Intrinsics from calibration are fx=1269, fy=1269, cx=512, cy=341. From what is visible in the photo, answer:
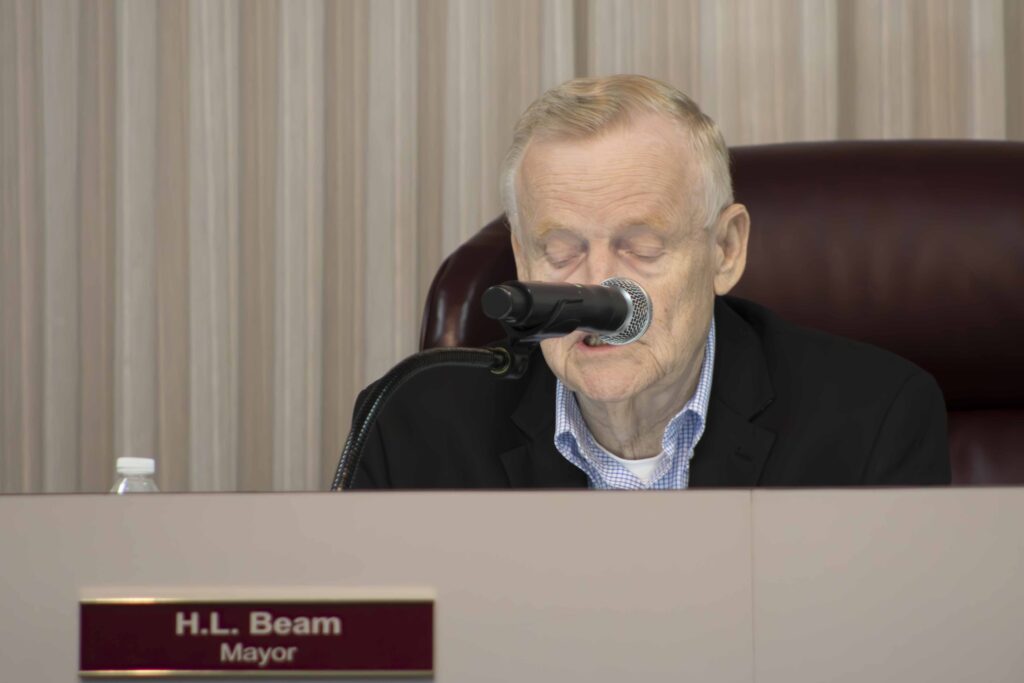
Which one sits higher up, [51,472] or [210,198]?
[210,198]

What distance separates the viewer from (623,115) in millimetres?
1484

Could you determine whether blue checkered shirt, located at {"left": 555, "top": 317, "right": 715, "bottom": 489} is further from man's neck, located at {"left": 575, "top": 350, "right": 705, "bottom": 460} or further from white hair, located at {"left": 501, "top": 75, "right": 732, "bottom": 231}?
white hair, located at {"left": 501, "top": 75, "right": 732, "bottom": 231}

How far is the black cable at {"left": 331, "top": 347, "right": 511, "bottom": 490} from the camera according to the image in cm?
72

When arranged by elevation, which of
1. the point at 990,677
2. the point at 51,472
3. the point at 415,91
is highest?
the point at 415,91

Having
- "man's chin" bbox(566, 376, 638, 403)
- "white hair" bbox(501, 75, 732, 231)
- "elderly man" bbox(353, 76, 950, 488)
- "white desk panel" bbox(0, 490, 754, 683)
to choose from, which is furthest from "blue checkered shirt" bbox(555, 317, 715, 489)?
"white desk panel" bbox(0, 490, 754, 683)

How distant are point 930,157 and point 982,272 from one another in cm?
16

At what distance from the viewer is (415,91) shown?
2445 millimetres

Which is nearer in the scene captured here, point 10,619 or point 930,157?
point 10,619

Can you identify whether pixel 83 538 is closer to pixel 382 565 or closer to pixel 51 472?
pixel 382 565

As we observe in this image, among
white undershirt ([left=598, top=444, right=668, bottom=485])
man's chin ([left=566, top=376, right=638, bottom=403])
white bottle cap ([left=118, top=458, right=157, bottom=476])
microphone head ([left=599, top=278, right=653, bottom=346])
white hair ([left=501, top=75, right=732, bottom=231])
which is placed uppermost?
white hair ([left=501, top=75, right=732, bottom=231])

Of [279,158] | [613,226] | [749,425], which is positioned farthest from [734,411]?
[279,158]

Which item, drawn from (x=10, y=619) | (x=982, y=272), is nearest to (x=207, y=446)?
(x=982, y=272)

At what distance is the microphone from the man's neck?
65 cm

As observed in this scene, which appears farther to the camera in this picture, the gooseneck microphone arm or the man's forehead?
the man's forehead
